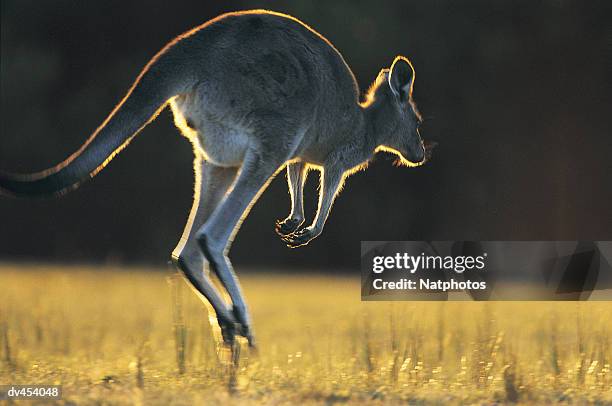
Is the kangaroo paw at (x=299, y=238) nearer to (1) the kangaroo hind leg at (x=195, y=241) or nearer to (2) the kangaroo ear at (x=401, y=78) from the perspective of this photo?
(1) the kangaroo hind leg at (x=195, y=241)

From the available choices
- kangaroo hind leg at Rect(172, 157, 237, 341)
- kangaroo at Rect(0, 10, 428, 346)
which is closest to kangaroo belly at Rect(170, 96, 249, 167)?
kangaroo at Rect(0, 10, 428, 346)

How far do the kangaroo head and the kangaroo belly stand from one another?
102 cm

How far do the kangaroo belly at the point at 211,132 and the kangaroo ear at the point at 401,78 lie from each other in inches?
43.4

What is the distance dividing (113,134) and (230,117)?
0.52 meters

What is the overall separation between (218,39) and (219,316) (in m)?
1.17

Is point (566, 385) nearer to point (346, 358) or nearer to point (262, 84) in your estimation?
point (346, 358)

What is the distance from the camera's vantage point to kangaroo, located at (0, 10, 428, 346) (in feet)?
14.9

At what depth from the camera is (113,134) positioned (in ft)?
14.5

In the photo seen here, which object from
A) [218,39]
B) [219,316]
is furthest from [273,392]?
[218,39]

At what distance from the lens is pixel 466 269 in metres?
6.27

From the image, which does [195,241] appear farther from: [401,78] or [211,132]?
[401,78]

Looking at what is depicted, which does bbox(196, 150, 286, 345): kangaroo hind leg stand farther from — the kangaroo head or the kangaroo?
the kangaroo head

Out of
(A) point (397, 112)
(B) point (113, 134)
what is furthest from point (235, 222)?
(A) point (397, 112)

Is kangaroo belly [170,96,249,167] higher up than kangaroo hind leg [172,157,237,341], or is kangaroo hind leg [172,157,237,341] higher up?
kangaroo belly [170,96,249,167]
